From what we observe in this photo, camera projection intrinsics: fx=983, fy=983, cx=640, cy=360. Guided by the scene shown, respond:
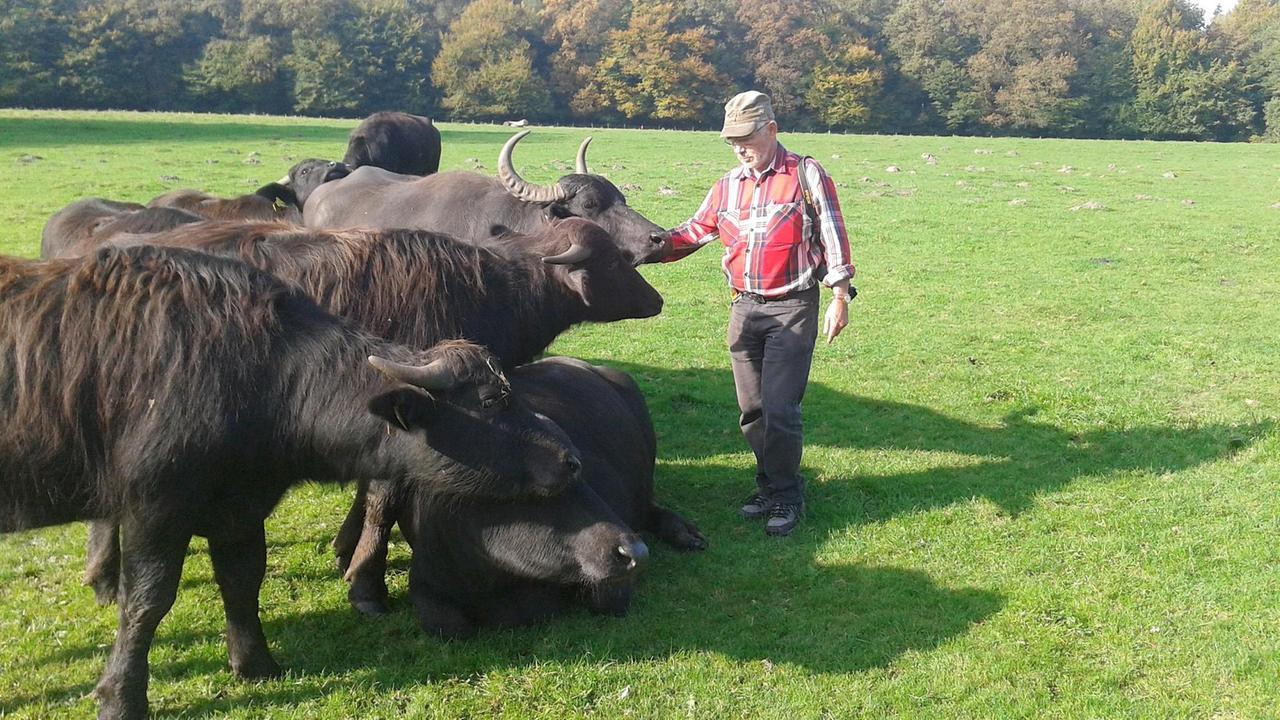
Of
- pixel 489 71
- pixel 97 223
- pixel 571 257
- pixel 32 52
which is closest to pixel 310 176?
pixel 97 223

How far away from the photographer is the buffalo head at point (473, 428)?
437 centimetres

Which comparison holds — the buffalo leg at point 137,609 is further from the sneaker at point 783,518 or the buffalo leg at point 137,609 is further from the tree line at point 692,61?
the tree line at point 692,61

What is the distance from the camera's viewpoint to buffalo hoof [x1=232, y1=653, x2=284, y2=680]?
4875mm

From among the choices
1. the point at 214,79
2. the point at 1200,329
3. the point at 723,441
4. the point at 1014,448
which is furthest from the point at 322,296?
the point at 214,79

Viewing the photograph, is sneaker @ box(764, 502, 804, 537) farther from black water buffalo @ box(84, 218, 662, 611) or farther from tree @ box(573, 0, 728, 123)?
tree @ box(573, 0, 728, 123)

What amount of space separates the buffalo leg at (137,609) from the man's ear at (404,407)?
1.09 m

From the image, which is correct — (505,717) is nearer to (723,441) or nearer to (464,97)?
(723,441)

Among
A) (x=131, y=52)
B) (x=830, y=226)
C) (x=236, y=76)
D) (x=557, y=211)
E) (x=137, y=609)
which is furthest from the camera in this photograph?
(x=236, y=76)

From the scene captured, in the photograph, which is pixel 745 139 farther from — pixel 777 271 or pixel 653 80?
→ pixel 653 80

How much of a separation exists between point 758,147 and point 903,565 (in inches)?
113

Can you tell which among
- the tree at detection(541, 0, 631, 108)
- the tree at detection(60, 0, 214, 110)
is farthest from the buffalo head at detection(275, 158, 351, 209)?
the tree at detection(541, 0, 631, 108)

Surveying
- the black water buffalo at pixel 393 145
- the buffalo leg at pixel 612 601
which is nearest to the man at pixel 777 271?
the buffalo leg at pixel 612 601

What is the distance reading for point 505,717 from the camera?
4.56m

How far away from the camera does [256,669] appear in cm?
488
